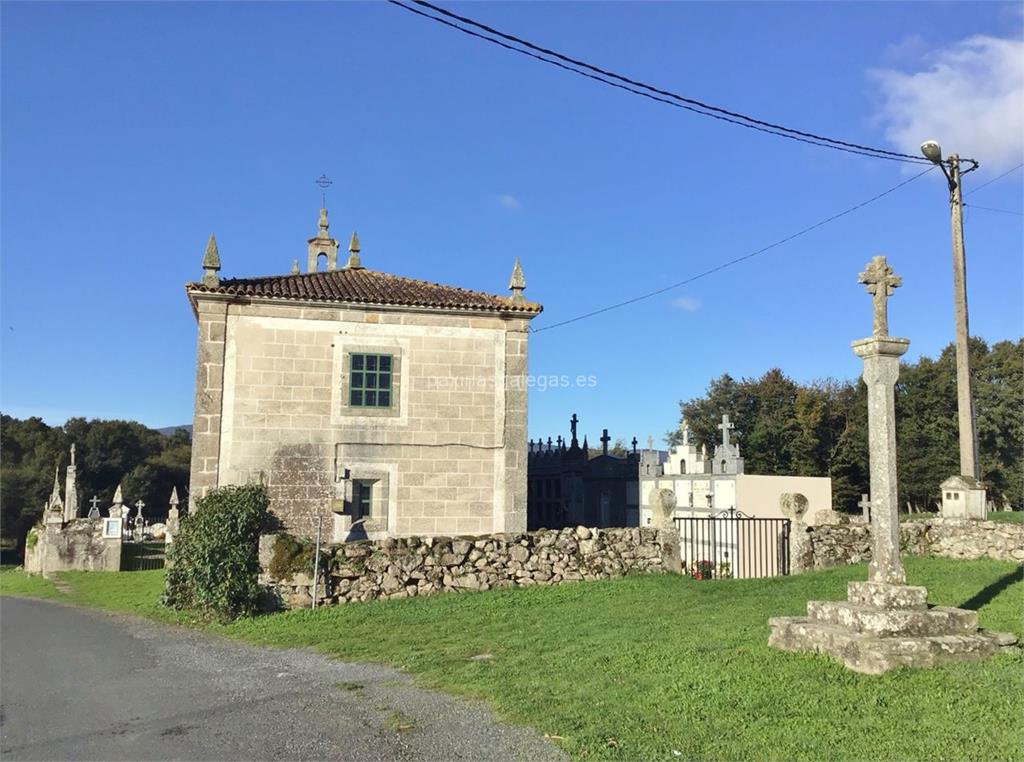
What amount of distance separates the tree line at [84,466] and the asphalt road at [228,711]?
155 feet

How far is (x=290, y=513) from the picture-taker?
15836 mm

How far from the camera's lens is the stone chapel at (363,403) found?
624 inches

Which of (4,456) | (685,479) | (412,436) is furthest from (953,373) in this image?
(4,456)

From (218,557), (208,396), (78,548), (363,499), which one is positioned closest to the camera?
(218,557)

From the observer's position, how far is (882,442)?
8.26 metres

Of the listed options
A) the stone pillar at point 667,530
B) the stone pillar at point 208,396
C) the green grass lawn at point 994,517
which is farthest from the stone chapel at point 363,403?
the green grass lawn at point 994,517

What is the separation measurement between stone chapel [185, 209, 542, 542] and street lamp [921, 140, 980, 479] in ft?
28.7

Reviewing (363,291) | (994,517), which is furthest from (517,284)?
(994,517)

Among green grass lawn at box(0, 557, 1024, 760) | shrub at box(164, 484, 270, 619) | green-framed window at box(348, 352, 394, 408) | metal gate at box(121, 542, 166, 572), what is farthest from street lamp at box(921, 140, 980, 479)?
metal gate at box(121, 542, 166, 572)

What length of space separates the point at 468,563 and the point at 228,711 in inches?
277

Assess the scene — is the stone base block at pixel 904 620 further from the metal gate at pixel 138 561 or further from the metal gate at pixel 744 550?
the metal gate at pixel 138 561

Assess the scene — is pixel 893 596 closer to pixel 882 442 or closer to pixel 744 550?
pixel 882 442

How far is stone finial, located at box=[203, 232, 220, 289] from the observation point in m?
16.0

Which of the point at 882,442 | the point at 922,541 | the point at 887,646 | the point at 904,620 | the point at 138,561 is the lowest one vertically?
the point at 138,561
